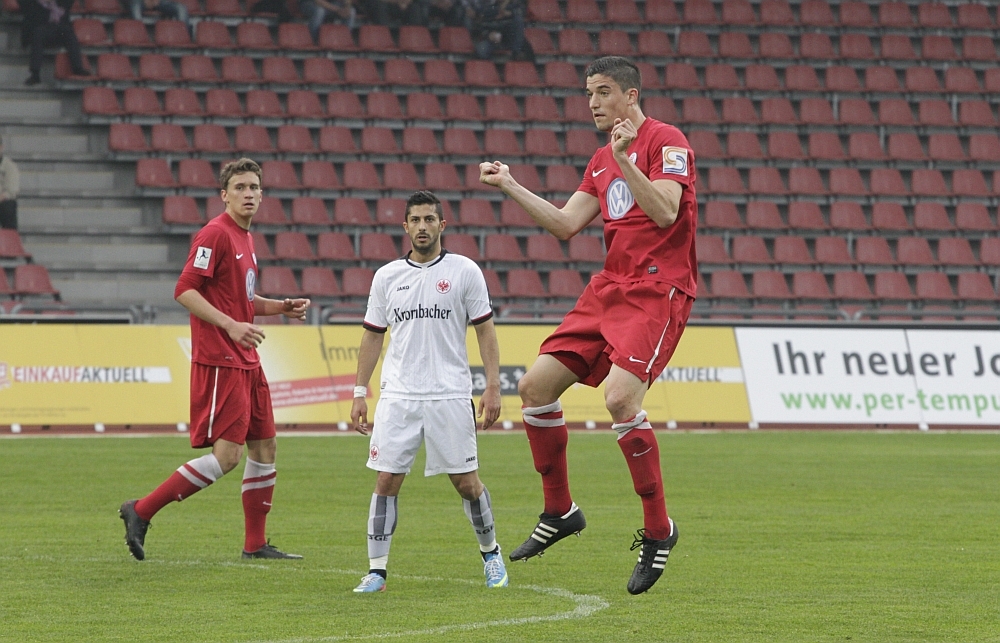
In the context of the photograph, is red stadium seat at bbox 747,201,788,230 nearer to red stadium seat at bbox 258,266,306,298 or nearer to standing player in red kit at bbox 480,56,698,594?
red stadium seat at bbox 258,266,306,298

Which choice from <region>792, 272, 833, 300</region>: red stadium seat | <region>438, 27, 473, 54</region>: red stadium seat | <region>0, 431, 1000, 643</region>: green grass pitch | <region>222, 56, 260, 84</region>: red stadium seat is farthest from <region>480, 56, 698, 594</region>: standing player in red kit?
<region>438, 27, 473, 54</region>: red stadium seat

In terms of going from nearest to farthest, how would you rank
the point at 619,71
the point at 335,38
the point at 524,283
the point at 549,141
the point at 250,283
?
the point at 619,71, the point at 250,283, the point at 524,283, the point at 549,141, the point at 335,38

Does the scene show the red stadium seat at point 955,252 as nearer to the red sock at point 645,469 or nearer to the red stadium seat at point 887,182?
the red stadium seat at point 887,182

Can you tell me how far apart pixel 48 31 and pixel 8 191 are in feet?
13.7

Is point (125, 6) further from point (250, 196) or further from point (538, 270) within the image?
point (250, 196)

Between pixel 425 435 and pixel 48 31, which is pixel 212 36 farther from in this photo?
pixel 425 435

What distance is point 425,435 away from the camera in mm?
7543

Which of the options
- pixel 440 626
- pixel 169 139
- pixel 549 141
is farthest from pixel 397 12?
pixel 440 626

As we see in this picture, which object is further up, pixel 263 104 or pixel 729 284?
pixel 263 104

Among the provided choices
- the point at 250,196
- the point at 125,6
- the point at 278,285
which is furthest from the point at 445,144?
the point at 250,196

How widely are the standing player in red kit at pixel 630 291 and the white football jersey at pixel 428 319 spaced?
41 centimetres

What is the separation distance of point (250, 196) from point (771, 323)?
13658 millimetres

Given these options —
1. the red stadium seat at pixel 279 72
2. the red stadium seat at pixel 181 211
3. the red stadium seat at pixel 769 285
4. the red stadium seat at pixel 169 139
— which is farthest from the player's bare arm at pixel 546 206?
the red stadium seat at pixel 279 72

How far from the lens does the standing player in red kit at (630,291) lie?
23.3ft
